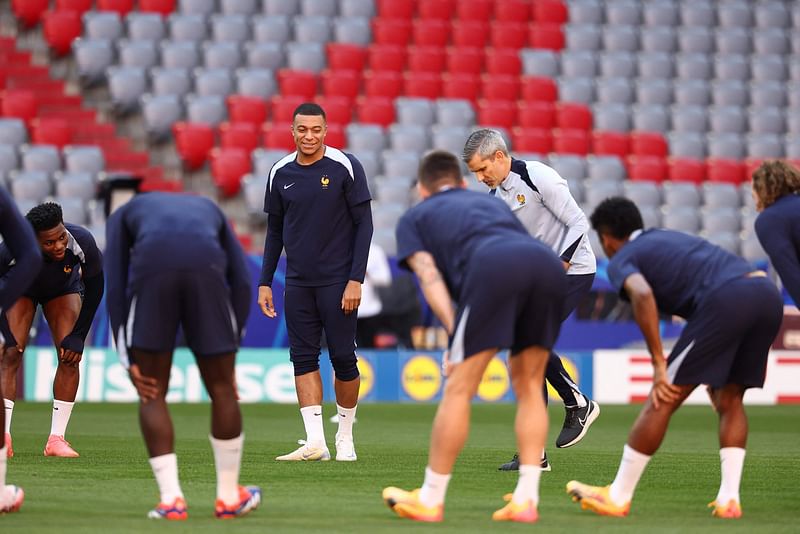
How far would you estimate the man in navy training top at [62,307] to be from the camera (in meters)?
9.25

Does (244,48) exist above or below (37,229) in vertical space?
above

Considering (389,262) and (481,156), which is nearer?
(481,156)

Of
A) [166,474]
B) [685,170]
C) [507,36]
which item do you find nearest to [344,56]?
[507,36]

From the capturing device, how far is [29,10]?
2192 cm

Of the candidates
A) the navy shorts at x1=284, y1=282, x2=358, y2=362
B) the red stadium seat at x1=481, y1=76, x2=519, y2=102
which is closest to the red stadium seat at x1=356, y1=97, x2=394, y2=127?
the red stadium seat at x1=481, y1=76, x2=519, y2=102

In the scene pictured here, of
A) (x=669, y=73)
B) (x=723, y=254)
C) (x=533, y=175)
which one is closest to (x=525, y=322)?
(x=723, y=254)

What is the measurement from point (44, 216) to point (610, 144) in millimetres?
15475

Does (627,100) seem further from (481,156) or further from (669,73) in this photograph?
(481,156)

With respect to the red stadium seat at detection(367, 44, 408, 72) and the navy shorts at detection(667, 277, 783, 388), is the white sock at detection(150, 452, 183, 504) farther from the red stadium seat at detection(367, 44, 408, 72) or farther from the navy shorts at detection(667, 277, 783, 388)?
the red stadium seat at detection(367, 44, 408, 72)

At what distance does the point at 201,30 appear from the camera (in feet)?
73.7

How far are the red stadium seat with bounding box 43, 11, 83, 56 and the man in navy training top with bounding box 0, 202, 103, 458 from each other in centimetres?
1256

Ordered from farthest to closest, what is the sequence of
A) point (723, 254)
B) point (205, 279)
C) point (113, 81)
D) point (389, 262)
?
1. point (113, 81)
2. point (389, 262)
3. point (723, 254)
4. point (205, 279)

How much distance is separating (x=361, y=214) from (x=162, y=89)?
41.1 ft

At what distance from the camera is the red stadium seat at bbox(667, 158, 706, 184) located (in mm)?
22672
